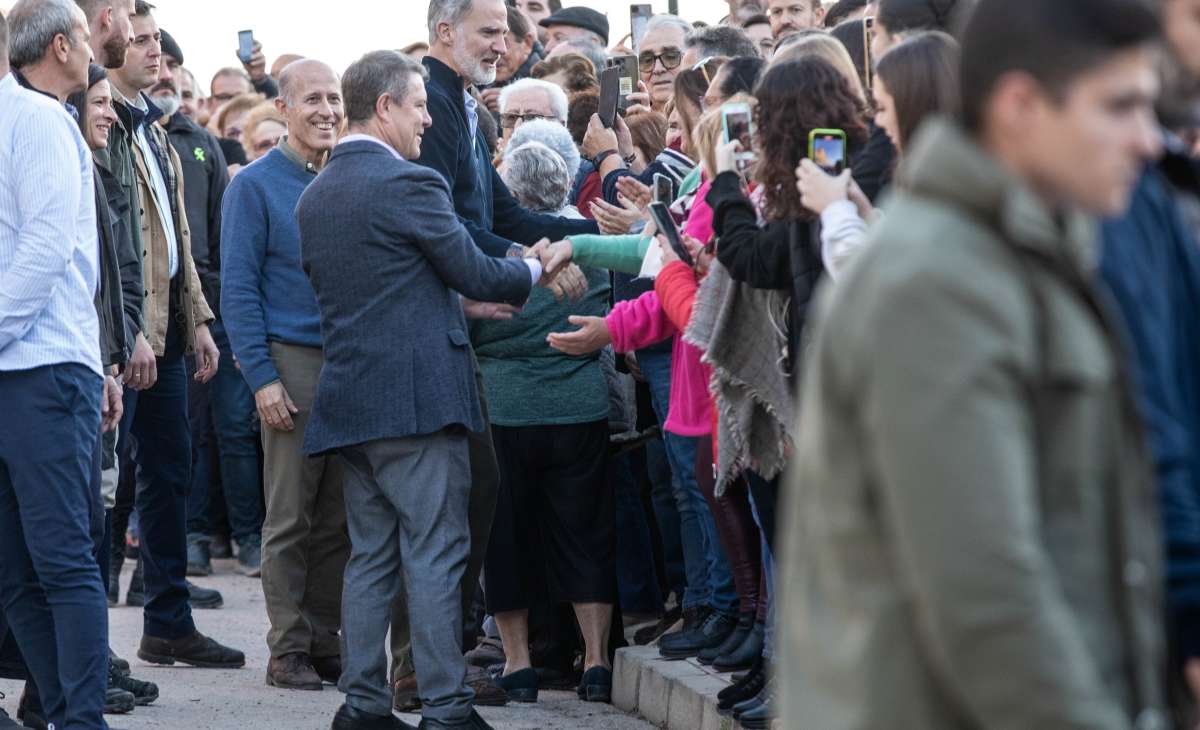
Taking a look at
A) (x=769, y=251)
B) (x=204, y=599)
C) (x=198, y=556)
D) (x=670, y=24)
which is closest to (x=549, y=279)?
(x=769, y=251)

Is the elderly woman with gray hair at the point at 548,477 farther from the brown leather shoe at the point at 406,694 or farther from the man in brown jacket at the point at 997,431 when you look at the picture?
the man in brown jacket at the point at 997,431

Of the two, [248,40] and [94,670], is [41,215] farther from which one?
[248,40]

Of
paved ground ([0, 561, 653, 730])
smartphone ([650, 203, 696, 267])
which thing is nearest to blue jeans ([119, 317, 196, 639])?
paved ground ([0, 561, 653, 730])

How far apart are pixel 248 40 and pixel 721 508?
9.02 metres

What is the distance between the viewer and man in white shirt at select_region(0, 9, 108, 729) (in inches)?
215

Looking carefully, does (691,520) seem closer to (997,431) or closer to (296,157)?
(296,157)

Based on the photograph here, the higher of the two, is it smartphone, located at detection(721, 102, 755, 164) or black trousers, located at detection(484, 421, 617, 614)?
smartphone, located at detection(721, 102, 755, 164)

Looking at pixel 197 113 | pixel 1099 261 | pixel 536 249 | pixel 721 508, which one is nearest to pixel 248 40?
pixel 197 113

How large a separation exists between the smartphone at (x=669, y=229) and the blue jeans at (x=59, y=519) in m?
1.83

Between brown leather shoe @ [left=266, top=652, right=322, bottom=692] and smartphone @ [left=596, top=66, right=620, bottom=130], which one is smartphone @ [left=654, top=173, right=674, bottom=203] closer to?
smartphone @ [left=596, top=66, right=620, bottom=130]

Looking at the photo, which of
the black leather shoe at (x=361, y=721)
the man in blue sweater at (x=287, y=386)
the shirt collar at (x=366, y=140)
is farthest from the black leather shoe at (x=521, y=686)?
the shirt collar at (x=366, y=140)

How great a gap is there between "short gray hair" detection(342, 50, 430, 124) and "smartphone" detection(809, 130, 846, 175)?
6.43 feet

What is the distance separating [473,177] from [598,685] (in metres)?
2.03

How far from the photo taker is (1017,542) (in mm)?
2059
